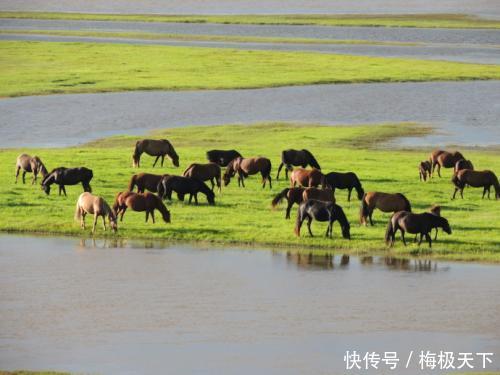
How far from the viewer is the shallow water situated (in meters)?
19.0

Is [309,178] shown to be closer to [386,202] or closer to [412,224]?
[386,202]

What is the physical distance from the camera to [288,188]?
3048 centimetres

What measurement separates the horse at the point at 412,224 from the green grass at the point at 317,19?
4228 inches

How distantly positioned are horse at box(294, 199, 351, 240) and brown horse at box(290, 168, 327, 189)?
3971 millimetres

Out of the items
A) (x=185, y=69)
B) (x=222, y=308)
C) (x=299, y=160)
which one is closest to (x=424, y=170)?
(x=299, y=160)

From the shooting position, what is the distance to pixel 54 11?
579 feet

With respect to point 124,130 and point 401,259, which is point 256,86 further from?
point 401,259

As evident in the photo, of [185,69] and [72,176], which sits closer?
[72,176]

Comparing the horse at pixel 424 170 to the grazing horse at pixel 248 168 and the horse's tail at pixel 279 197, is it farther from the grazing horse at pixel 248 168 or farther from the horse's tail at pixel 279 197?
the horse's tail at pixel 279 197

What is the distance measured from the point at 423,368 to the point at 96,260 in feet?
34.1

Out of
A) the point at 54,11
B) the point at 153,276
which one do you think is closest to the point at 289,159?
the point at 153,276

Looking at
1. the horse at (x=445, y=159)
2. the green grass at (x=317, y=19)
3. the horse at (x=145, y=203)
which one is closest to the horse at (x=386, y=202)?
the horse at (x=145, y=203)

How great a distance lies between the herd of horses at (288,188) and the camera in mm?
27828

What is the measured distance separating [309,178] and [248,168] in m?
2.93
